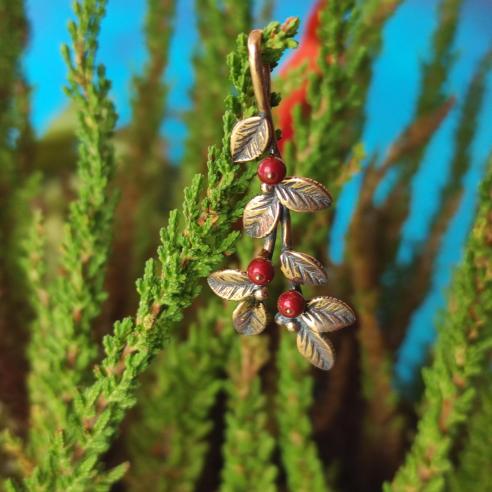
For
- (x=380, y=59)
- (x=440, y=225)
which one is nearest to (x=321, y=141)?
(x=440, y=225)

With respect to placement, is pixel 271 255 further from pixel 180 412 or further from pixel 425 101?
pixel 425 101

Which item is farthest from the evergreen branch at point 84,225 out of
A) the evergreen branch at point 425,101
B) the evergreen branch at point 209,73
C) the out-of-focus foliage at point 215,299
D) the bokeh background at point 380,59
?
the bokeh background at point 380,59

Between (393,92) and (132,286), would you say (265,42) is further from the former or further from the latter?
(393,92)

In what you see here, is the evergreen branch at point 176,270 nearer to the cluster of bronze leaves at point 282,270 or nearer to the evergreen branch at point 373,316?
the cluster of bronze leaves at point 282,270

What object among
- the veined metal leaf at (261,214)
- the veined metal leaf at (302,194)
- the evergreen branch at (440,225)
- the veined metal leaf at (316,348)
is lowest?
the veined metal leaf at (316,348)

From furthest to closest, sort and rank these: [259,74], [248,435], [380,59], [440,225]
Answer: [380,59], [440,225], [248,435], [259,74]

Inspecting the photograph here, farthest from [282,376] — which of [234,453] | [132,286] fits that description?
[132,286]
